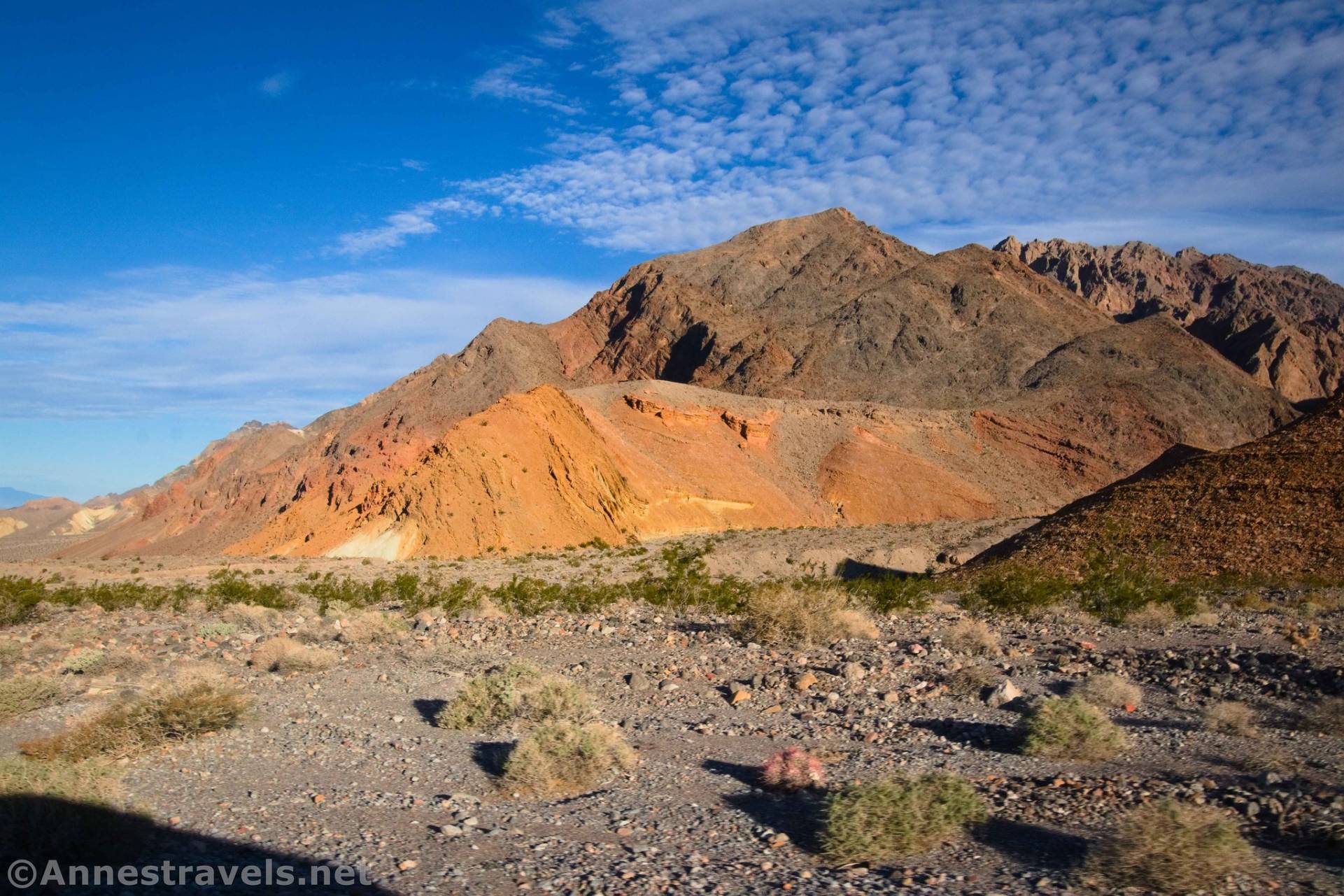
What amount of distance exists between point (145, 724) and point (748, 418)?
4948 cm

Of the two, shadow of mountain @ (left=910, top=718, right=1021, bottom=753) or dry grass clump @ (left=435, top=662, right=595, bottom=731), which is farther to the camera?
dry grass clump @ (left=435, top=662, right=595, bottom=731)

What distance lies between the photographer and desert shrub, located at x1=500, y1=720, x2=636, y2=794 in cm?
681

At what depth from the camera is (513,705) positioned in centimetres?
874

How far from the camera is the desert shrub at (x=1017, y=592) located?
599 inches

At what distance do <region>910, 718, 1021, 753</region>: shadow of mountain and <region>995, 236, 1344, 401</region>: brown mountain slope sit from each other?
90.3m

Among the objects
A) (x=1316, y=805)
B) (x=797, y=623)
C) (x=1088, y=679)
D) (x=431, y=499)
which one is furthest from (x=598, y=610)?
(x=431, y=499)

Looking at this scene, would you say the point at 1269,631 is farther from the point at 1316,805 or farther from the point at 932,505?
the point at 932,505

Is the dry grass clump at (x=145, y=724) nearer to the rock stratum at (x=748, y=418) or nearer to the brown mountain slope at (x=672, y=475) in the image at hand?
the brown mountain slope at (x=672, y=475)

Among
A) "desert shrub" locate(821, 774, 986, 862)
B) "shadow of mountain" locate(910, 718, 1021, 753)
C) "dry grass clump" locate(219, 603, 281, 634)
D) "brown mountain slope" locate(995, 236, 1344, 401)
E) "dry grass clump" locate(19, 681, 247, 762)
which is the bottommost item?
"shadow of mountain" locate(910, 718, 1021, 753)

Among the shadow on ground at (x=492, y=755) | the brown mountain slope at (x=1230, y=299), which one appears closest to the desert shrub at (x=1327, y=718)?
the shadow on ground at (x=492, y=755)

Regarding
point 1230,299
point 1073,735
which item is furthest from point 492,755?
point 1230,299

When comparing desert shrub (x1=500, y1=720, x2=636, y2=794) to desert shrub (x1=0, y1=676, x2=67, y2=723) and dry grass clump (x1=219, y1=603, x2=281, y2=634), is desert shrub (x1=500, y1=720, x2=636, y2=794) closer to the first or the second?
desert shrub (x1=0, y1=676, x2=67, y2=723)

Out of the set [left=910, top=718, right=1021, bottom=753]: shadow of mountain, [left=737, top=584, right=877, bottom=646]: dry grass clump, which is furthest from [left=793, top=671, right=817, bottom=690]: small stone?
[left=737, top=584, right=877, bottom=646]: dry grass clump

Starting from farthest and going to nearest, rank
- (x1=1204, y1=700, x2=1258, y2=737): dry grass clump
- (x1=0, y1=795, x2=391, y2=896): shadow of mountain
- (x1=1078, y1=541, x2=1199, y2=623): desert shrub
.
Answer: (x1=1078, y1=541, x2=1199, y2=623): desert shrub → (x1=1204, y1=700, x2=1258, y2=737): dry grass clump → (x1=0, y1=795, x2=391, y2=896): shadow of mountain
